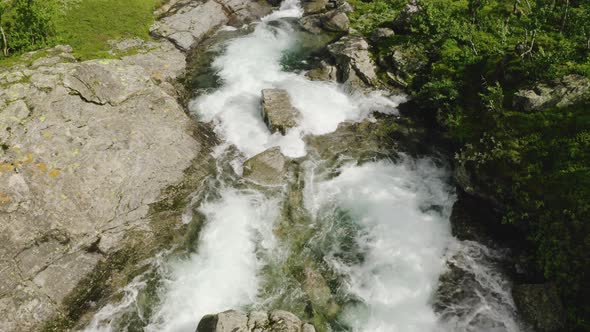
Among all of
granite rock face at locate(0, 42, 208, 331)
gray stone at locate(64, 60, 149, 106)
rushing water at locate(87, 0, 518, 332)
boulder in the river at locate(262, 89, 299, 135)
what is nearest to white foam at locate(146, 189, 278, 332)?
rushing water at locate(87, 0, 518, 332)

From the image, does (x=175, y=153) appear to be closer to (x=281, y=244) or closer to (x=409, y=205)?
(x=281, y=244)

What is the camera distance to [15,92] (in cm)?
1908

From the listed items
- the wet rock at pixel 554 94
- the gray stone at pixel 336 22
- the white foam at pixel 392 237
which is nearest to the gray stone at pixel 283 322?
the white foam at pixel 392 237

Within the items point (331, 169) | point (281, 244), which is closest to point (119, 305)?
point (281, 244)

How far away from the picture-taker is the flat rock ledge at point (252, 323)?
460 inches

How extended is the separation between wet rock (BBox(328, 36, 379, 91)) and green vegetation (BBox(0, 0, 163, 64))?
14843mm

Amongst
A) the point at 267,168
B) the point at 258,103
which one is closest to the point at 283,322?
the point at 267,168

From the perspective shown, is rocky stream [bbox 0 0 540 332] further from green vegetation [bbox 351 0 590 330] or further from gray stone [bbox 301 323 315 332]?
green vegetation [bbox 351 0 590 330]

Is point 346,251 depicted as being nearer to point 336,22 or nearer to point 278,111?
point 278,111

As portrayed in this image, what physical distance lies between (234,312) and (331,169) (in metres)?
9.60

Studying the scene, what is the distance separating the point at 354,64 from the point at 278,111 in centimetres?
676

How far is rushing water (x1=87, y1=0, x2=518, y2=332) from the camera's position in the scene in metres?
13.8

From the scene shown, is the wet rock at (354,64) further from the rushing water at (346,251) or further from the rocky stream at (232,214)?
the rushing water at (346,251)

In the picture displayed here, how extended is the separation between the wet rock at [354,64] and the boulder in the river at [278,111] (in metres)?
4.58
